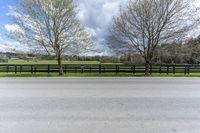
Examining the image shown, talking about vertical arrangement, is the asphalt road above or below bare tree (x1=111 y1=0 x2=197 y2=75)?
below

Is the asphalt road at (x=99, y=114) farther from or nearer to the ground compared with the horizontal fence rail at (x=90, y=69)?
nearer to the ground

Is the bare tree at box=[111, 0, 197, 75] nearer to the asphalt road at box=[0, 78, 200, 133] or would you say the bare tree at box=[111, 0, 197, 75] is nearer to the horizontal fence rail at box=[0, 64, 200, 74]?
the horizontal fence rail at box=[0, 64, 200, 74]

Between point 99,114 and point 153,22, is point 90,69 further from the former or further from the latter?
point 99,114

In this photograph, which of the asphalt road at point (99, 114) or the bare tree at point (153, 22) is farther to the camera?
the bare tree at point (153, 22)

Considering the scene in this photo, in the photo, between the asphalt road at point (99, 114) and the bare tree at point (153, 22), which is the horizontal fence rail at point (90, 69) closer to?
the bare tree at point (153, 22)

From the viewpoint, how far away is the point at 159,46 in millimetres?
27312

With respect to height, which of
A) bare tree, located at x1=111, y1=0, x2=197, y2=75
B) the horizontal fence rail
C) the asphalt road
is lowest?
the asphalt road

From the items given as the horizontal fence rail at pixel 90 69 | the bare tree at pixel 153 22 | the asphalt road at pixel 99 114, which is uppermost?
the bare tree at pixel 153 22

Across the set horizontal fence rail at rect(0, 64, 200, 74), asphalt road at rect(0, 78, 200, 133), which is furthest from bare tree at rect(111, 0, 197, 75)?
asphalt road at rect(0, 78, 200, 133)

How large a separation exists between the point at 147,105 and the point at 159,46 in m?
19.0

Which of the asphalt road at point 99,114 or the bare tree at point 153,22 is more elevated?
the bare tree at point 153,22

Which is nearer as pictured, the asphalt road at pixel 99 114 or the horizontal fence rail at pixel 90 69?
the asphalt road at pixel 99 114

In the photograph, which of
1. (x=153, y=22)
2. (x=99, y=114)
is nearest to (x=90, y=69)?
(x=153, y=22)

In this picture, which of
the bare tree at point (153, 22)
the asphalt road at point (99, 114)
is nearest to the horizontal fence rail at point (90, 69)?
the bare tree at point (153, 22)
